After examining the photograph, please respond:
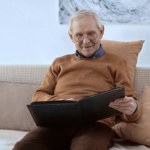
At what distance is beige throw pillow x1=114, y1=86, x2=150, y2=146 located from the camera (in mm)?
1647

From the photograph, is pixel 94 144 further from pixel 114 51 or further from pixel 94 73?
pixel 114 51

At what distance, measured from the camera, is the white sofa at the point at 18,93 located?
2.02 m

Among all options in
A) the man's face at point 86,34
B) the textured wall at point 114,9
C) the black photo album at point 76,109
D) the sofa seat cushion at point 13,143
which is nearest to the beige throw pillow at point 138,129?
the sofa seat cushion at point 13,143

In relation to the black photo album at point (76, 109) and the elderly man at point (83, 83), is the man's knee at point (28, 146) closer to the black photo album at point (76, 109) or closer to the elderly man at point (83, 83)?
the elderly man at point (83, 83)

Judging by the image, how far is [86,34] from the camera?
1.73m

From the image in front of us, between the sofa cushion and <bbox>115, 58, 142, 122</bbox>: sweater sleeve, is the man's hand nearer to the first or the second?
<bbox>115, 58, 142, 122</bbox>: sweater sleeve

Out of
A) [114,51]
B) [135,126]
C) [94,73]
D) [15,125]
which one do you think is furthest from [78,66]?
Answer: [15,125]

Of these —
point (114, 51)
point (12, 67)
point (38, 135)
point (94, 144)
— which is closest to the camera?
point (94, 144)

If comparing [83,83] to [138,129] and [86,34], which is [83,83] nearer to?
[86,34]

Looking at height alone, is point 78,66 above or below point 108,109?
above

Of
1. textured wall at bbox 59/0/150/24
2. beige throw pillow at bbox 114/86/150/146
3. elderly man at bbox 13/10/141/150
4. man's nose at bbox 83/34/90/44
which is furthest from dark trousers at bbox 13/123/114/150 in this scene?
textured wall at bbox 59/0/150/24

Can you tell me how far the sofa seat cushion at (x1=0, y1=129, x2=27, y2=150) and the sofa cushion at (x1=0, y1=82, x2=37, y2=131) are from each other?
52 millimetres

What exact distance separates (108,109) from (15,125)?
0.80 metres

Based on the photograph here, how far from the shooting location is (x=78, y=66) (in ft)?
5.90
